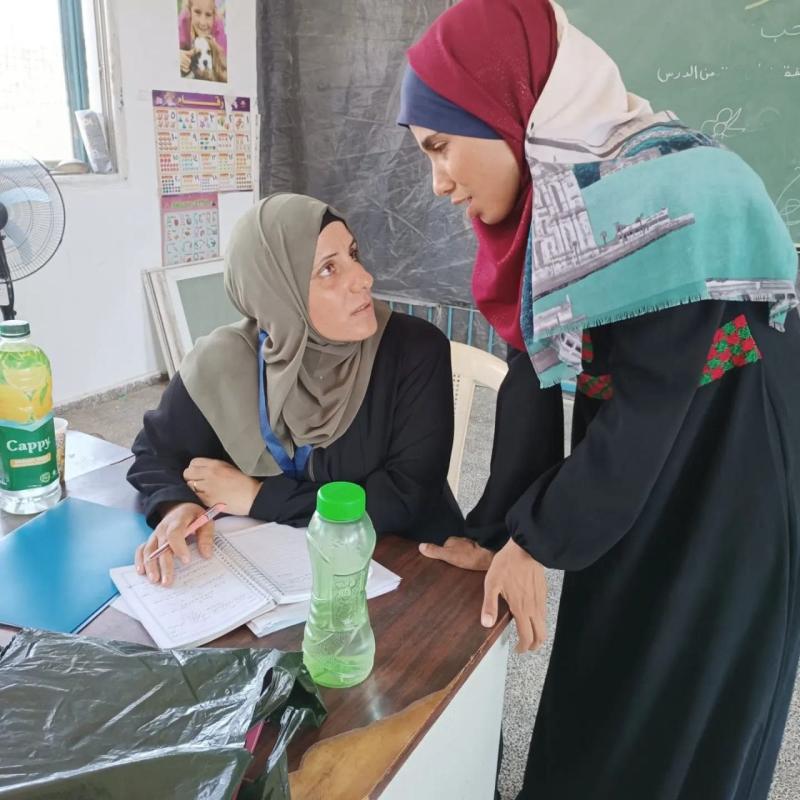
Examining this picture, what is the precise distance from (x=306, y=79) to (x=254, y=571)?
325 cm

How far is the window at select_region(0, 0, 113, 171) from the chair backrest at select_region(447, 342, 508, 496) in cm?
226

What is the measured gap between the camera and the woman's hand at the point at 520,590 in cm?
87

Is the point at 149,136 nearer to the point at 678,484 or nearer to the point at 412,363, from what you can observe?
the point at 412,363

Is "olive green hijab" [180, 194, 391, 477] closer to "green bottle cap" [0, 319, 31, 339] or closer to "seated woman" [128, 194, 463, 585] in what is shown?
"seated woman" [128, 194, 463, 585]

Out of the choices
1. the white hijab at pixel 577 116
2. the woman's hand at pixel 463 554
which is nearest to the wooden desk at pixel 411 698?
the woman's hand at pixel 463 554

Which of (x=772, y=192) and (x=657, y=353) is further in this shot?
(x=772, y=192)

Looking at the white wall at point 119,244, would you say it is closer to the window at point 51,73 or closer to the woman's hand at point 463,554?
the window at point 51,73

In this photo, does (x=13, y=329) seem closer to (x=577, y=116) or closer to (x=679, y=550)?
(x=577, y=116)

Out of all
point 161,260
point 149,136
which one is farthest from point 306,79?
point 161,260

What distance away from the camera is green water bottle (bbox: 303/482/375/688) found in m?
0.74

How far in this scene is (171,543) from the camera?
966mm

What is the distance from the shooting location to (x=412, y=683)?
2.47ft

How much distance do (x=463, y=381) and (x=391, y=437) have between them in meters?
0.35

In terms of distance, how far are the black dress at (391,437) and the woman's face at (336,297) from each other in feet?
0.27
